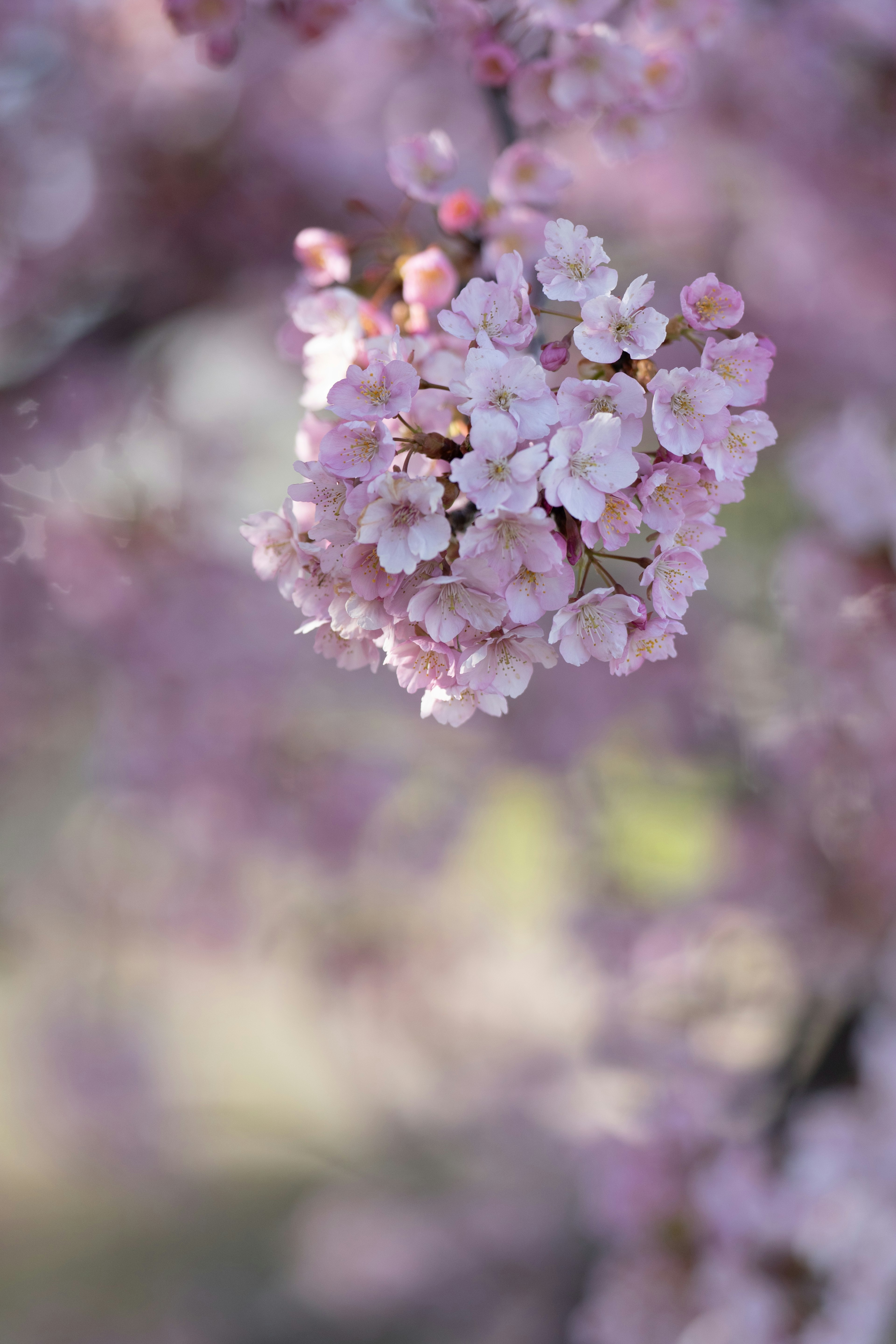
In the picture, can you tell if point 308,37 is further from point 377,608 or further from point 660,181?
point 660,181

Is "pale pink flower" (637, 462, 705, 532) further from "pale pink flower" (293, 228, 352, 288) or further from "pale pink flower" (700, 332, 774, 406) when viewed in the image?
"pale pink flower" (293, 228, 352, 288)

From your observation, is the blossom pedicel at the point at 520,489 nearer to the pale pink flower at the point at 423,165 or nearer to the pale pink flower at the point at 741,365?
the pale pink flower at the point at 741,365

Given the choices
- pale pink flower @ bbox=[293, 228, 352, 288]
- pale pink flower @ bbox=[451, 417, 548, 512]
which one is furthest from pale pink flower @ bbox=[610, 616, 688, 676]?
pale pink flower @ bbox=[293, 228, 352, 288]

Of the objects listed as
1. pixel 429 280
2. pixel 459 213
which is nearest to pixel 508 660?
pixel 429 280

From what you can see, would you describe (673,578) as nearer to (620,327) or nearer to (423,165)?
(620,327)

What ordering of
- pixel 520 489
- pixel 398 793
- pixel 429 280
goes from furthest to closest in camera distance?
1. pixel 398 793
2. pixel 429 280
3. pixel 520 489

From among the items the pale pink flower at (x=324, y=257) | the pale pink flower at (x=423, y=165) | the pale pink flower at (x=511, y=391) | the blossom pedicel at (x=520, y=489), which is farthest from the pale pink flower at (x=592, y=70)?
the pale pink flower at (x=511, y=391)
